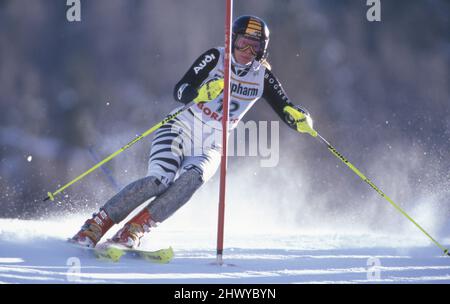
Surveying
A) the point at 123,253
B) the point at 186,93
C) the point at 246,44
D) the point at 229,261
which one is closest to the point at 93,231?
the point at 123,253

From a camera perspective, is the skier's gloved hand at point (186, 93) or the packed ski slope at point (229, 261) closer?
Result: the packed ski slope at point (229, 261)

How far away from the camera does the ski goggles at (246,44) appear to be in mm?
4121

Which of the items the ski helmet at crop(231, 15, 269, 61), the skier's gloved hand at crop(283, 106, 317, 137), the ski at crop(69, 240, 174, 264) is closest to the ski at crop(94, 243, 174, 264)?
the ski at crop(69, 240, 174, 264)

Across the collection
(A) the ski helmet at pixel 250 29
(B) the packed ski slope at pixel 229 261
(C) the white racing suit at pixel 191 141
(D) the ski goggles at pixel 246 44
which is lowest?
(B) the packed ski slope at pixel 229 261

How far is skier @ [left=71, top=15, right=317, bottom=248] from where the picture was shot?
3.91 metres

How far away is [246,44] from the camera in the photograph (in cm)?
413

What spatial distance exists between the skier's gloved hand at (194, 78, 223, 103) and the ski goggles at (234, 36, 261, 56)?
0.31 meters

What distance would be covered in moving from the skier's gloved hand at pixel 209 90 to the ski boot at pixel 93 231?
0.90 m

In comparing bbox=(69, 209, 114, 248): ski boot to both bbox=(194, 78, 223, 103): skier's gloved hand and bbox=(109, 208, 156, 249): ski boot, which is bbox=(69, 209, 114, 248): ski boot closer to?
bbox=(109, 208, 156, 249): ski boot

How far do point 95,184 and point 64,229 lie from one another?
186 centimetres

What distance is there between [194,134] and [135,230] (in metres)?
0.78

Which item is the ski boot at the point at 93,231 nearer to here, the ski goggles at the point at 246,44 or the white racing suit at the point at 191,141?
the white racing suit at the point at 191,141

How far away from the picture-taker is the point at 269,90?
14.6ft

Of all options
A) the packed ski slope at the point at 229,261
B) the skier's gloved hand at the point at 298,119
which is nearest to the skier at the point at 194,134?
the skier's gloved hand at the point at 298,119
